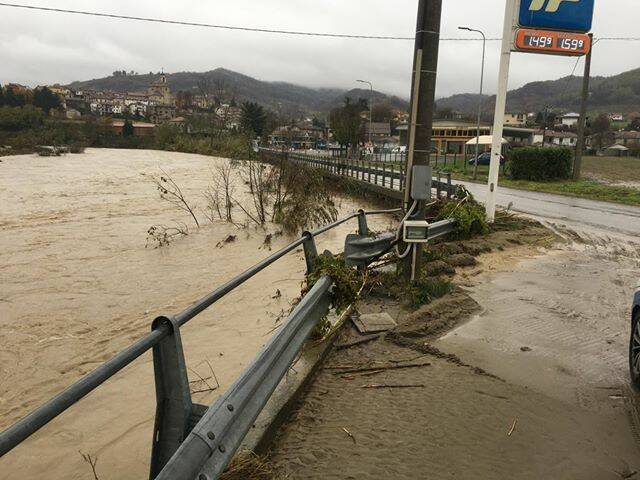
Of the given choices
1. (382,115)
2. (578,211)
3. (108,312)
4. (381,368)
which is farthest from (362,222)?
(382,115)

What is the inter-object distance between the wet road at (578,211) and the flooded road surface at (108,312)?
4878 mm

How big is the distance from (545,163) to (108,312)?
24101mm

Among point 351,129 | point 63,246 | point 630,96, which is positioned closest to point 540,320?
point 63,246

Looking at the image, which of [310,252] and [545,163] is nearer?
[310,252]

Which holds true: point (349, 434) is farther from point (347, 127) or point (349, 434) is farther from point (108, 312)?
point (347, 127)

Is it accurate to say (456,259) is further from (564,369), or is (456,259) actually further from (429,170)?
(564,369)

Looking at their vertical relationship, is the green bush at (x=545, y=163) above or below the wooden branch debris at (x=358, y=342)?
above

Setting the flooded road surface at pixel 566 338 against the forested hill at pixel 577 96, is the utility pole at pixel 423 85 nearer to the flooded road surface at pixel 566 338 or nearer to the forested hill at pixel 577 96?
the flooded road surface at pixel 566 338

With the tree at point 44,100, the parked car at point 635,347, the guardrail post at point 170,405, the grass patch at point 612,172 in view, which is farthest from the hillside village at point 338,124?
the guardrail post at point 170,405

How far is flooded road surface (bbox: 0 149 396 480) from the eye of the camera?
14.5 feet

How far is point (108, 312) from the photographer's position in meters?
8.11

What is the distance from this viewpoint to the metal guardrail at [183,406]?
1.80 m

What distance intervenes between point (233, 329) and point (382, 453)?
4248 millimetres

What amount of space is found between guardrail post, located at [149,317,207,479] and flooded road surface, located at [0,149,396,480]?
1528 millimetres
